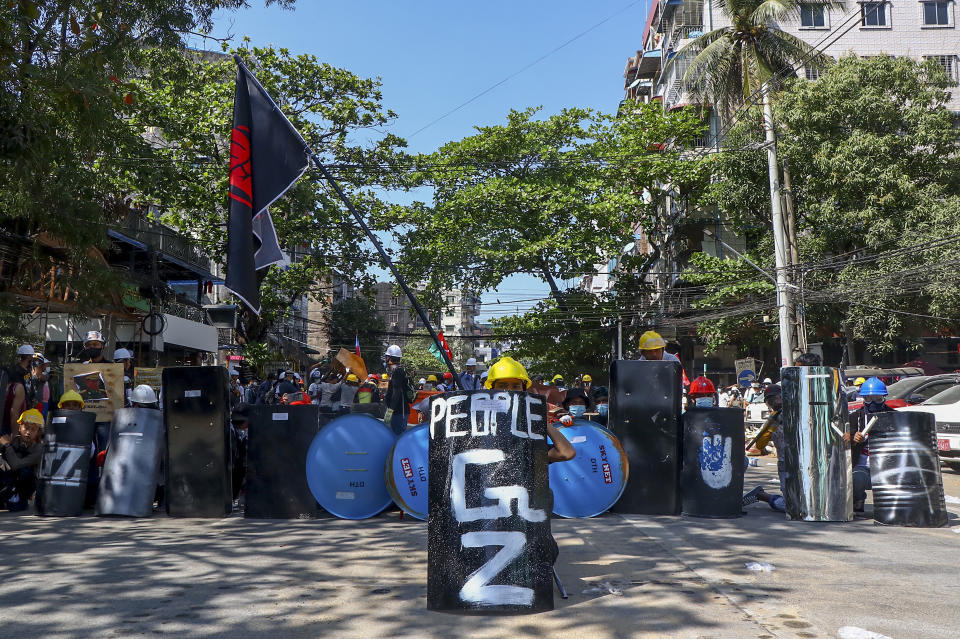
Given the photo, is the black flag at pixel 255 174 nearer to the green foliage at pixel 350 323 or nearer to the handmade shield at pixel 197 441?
the handmade shield at pixel 197 441

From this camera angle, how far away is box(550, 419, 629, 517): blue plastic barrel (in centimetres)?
820

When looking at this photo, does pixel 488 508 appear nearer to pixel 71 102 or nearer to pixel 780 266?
pixel 71 102

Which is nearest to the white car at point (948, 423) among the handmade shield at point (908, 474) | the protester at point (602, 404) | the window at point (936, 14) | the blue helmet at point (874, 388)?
the blue helmet at point (874, 388)

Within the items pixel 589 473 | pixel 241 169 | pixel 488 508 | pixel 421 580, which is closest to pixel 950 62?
pixel 589 473

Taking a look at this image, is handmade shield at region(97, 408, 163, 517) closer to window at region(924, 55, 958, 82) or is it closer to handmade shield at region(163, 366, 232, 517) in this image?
handmade shield at region(163, 366, 232, 517)

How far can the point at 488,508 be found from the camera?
4750 millimetres

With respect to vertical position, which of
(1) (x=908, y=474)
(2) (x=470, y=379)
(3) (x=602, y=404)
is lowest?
(1) (x=908, y=474)

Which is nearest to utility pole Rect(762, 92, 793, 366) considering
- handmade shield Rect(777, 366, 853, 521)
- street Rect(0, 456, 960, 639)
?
street Rect(0, 456, 960, 639)

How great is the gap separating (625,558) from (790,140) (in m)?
25.2

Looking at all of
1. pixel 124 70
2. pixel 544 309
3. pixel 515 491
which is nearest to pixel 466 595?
pixel 515 491

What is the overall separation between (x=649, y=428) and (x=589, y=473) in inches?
30.3

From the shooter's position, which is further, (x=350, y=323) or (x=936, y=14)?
(x=350, y=323)

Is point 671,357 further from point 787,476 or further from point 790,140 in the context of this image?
point 790,140

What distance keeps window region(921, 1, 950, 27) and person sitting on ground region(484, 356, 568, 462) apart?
43.8 m
